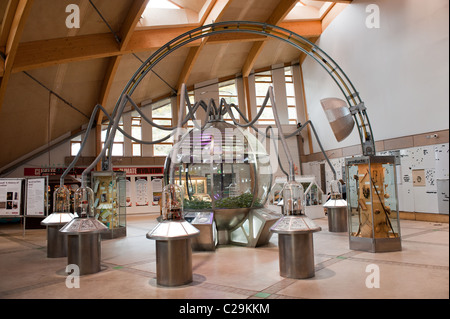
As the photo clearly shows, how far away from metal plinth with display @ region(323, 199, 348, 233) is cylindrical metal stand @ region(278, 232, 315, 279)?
4454mm

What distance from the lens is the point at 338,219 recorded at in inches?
329

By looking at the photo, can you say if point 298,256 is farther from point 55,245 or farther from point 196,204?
point 55,245

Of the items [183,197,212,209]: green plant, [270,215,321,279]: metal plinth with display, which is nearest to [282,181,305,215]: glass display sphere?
[270,215,321,279]: metal plinth with display

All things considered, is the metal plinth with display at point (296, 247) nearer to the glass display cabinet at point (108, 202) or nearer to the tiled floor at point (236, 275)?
the tiled floor at point (236, 275)

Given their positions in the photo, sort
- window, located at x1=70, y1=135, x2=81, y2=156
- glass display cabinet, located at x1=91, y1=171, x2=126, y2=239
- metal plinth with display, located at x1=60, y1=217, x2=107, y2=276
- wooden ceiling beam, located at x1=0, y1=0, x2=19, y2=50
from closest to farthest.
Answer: metal plinth with display, located at x1=60, y1=217, x2=107, y2=276 → wooden ceiling beam, located at x1=0, y1=0, x2=19, y2=50 → glass display cabinet, located at x1=91, y1=171, x2=126, y2=239 → window, located at x1=70, y1=135, x2=81, y2=156

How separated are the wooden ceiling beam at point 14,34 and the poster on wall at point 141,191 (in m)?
8.34

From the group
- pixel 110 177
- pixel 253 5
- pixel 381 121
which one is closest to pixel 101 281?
pixel 110 177

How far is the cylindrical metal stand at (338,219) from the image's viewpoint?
8.34m

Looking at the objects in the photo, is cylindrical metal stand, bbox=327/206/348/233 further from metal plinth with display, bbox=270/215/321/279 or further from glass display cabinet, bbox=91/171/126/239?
glass display cabinet, bbox=91/171/126/239

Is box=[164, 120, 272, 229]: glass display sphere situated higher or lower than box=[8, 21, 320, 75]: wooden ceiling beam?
lower

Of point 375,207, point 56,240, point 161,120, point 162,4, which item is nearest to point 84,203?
point 56,240

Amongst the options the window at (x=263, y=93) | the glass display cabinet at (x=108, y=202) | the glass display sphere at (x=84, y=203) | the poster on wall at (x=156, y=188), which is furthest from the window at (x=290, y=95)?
the glass display sphere at (x=84, y=203)

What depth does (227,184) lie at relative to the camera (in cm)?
650

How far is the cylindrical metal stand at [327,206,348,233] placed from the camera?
8.34m
